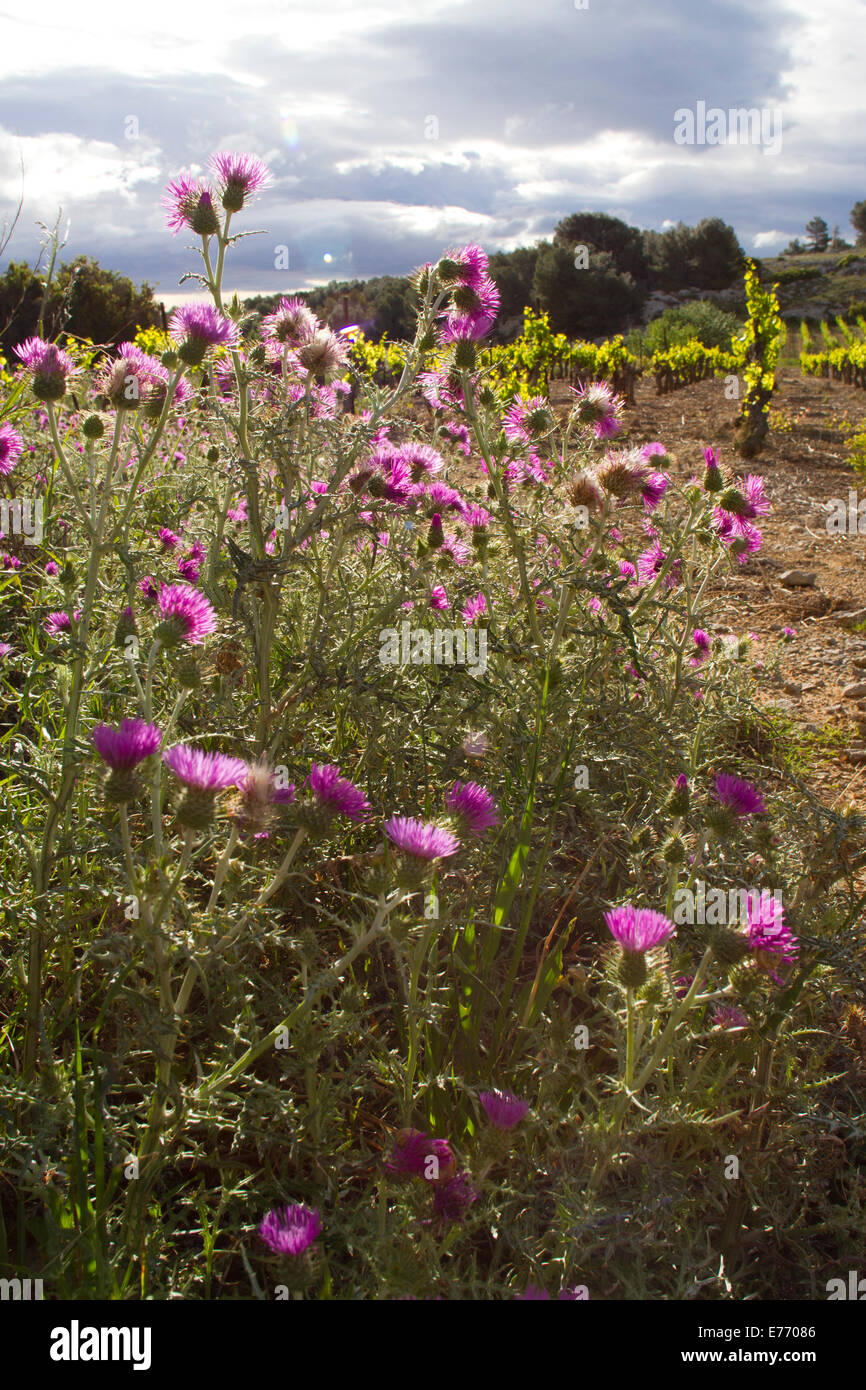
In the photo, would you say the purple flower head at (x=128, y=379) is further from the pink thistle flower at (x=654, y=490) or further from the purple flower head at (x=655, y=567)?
the purple flower head at (x=655, y=567)

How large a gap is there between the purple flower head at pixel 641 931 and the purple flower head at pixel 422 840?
0.32 metres

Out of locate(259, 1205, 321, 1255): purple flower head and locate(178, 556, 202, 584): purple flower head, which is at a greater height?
locate(178, 556, 202, 584): purple flower head

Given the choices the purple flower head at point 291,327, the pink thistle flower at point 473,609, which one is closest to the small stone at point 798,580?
the pink thistle flower at point 473,609

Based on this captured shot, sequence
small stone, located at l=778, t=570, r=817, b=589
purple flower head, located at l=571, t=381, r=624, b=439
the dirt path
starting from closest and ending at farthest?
purple flower head, located at l=571, t=381, r=624, b=439, the dirt path, small stone, located at l=778, t=570, r=817, b=589

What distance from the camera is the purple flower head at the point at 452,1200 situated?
142 cm

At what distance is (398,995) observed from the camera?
2.08 meters

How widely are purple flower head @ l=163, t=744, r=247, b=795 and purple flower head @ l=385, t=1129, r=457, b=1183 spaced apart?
2.17ft

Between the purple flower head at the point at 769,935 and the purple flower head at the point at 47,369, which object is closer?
the purple flower head at the point at 769,935

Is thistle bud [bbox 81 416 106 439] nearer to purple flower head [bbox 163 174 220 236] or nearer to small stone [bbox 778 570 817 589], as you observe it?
purple flower head [bbox 163 174 220 236]

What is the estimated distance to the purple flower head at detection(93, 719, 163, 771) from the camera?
1.41 meters

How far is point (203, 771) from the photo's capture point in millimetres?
1418

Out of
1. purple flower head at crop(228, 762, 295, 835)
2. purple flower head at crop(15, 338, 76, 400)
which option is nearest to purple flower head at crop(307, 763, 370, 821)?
purple flower head at crop(228, 762, 295, 835)

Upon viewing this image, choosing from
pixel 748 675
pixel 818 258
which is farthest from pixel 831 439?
pixel 818 258
